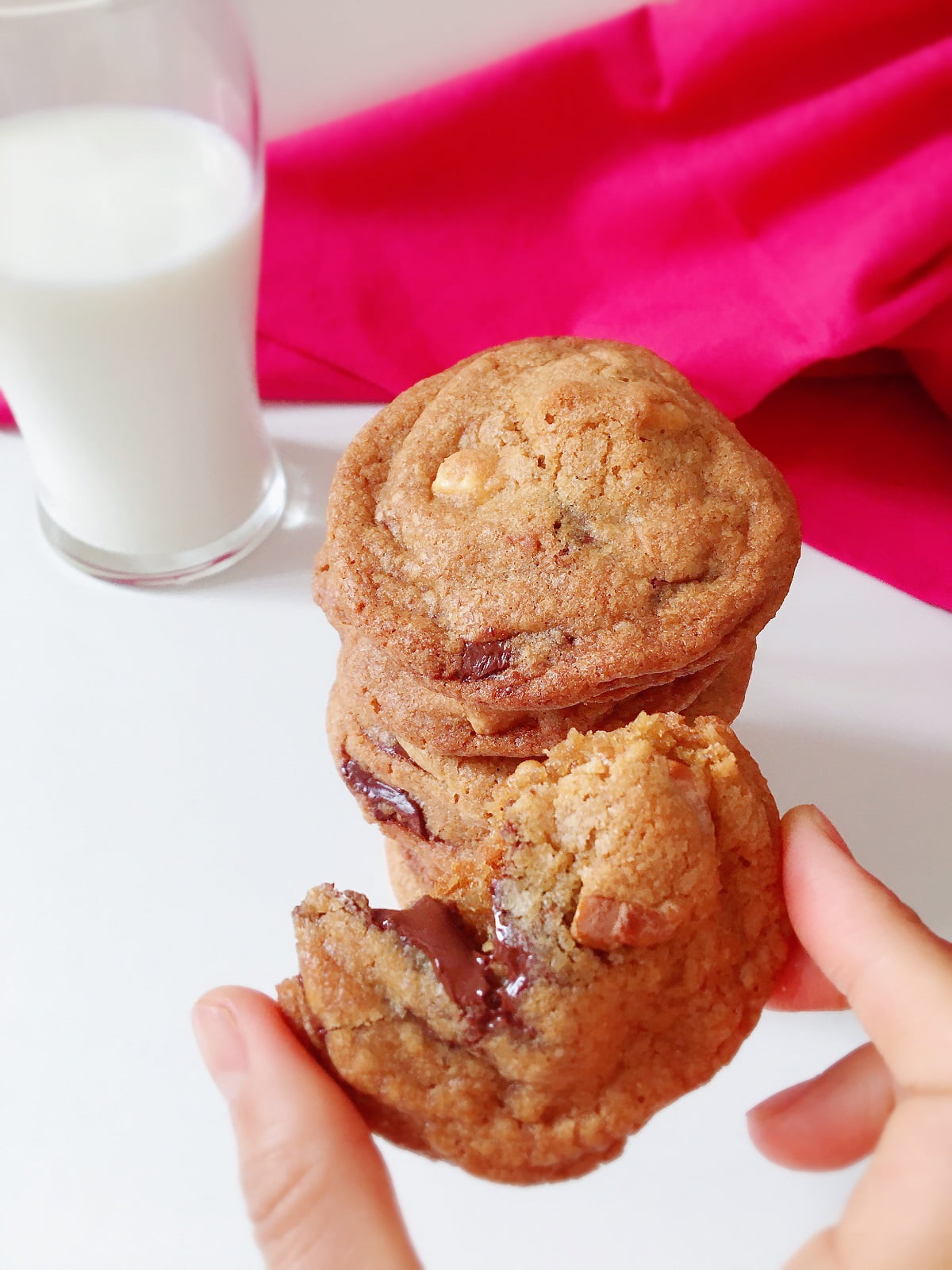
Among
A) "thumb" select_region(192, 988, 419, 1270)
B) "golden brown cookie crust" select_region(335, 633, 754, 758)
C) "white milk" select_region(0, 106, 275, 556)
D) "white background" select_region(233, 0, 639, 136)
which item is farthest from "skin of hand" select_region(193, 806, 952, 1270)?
"white background" select_region(233, 0, 639, 136)

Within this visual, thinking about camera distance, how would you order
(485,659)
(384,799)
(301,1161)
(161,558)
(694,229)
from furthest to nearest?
1. (694,229)
2. (161,558)
3. (384,799)
4. (485,659)
5. (301,1161)

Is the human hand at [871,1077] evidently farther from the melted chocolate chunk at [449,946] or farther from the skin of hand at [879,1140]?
the melted chocolate chunk at [449,946]

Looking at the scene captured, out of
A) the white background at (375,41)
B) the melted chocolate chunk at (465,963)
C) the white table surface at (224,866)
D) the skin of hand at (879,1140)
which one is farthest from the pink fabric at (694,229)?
the melted chocolate chunk at (465,963)

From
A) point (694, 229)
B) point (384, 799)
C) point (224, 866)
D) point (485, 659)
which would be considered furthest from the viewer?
point (694, 229)

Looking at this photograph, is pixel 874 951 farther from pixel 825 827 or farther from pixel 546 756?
pixel 546 756

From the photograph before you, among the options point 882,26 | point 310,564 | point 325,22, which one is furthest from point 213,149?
point 882,26

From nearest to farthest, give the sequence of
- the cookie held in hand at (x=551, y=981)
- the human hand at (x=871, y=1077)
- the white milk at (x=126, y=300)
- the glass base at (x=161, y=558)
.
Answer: the human hand at (x=871, y=1077) → the cookie held in hand at (x=551, y=981) → the white milk at (x=126, y=300) → the glass base at (x=161, y=558)

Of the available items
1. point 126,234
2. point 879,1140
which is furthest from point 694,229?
point 879,1140
